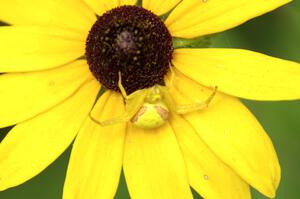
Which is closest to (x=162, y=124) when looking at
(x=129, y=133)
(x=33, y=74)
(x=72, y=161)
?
(x=129, y=133)

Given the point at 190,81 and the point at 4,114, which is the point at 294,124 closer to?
the point at 190,81

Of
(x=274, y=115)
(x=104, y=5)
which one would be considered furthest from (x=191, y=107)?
(x=274, y=115)

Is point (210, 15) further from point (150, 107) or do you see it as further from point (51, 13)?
point (51, 13)

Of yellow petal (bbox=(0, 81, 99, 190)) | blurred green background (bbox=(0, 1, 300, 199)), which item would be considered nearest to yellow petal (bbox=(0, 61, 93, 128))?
yellow petal (bbox=(0, 81, 99, 190))

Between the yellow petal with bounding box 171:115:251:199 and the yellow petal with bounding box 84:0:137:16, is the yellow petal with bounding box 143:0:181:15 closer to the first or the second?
the yellow petal with bounding box 84:0:137:16

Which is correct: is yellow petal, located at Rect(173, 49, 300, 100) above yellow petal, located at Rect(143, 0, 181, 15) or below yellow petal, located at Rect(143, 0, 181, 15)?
below
